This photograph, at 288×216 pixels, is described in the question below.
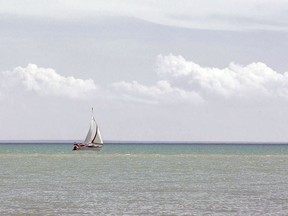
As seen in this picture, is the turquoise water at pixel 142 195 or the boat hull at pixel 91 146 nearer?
the turquoise water at pixel 142 195

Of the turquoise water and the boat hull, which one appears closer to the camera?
the turquoise water

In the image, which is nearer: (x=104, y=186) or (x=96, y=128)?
(x=104, y=186)

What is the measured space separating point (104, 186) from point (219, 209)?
841 inches

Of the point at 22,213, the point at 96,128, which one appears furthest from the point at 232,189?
the point at 96,128

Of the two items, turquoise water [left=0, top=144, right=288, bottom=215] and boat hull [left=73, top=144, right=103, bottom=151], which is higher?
boat hull [left=73, top=144, right=103, bottom=151]

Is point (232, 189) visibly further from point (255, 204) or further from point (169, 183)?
point (255, 204)

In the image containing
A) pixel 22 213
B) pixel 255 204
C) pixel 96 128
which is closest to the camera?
pixel 22 213

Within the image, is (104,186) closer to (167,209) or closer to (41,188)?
(41,188)

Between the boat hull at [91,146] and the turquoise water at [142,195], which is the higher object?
the boat hull at [91,146]

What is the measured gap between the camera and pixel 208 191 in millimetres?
61062

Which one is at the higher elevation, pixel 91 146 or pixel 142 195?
pixel 91 146

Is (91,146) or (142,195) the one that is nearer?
→ (142,195)

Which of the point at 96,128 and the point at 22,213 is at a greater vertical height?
the point at 96,128

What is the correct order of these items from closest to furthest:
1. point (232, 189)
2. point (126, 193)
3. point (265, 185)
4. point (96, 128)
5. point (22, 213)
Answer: point (22, 213)
point (126, 193)
point (232, 189)
point (265, 185)
point (96, 128)
